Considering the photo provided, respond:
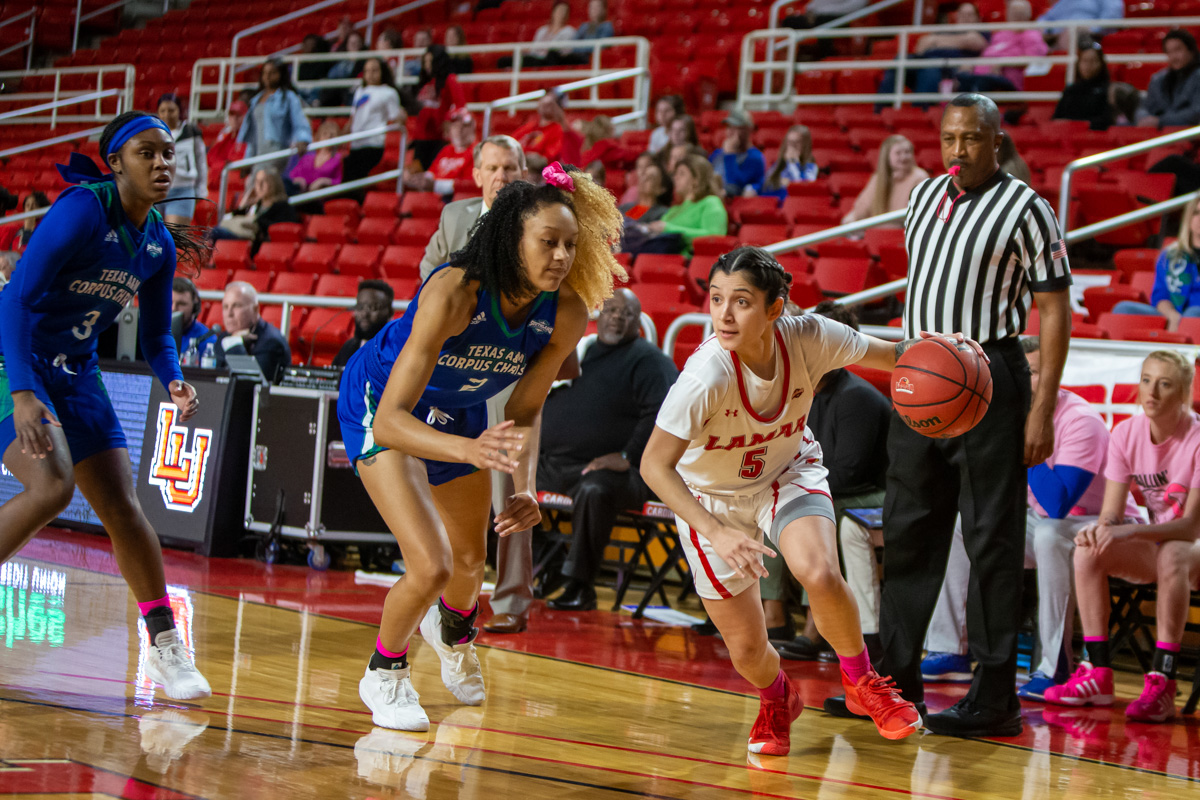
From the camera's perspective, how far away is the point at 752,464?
351 cm

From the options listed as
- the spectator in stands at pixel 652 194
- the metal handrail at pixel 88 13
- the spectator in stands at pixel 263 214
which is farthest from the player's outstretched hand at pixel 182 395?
the metal handrail at pixel 88 13

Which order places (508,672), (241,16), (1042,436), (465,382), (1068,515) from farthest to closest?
1. (241,16)
2. (1068,515)
3. (508,672)
4. (1042,436)
5. (465,382)

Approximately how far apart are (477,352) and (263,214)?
814 centimetres

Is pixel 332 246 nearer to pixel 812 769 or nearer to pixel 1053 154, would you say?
pixel 1053 154

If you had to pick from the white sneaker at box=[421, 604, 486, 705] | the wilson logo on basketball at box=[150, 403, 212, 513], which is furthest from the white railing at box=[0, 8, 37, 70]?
the white sneaker at box=[421, 604, 486, 705]

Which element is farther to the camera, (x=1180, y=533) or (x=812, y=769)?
(x=1180, y=533)

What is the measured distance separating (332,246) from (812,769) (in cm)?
785

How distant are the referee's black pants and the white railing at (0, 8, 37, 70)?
16291 millimetres

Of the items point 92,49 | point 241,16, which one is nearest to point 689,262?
point 241,16

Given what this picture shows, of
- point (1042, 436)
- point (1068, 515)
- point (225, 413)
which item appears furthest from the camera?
point (225, 413)

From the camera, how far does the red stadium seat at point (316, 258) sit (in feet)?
33.6

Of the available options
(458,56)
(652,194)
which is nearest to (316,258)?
(652,194)

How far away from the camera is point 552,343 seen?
3.58m

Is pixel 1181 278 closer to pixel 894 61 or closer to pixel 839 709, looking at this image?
pixel 839 709
